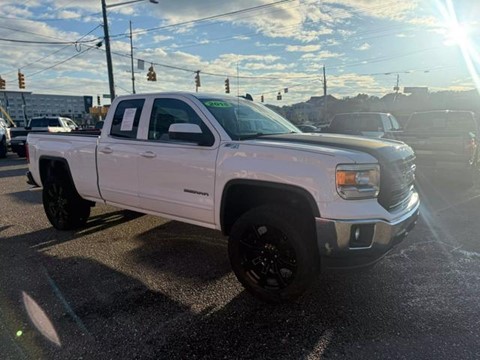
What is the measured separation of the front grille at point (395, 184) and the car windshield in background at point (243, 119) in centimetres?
139

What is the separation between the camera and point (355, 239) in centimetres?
304

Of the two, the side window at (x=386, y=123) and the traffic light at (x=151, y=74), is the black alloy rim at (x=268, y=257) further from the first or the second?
the traffic light at (x=151, y=74)

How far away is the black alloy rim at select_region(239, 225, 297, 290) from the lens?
3322 mm

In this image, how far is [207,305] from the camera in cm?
343

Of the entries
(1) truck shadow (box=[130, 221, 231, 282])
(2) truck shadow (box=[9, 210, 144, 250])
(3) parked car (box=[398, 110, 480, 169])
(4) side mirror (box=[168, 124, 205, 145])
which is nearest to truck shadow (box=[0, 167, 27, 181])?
(2) truck shadow (box=[9, 210, 144, 250])

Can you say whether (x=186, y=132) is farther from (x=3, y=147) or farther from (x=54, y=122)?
(x=3, y=147)

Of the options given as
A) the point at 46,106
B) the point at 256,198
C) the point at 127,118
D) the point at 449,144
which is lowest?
the point at 256,198

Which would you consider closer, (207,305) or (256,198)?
(207,305)

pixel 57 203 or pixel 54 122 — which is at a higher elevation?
pixel 54 122

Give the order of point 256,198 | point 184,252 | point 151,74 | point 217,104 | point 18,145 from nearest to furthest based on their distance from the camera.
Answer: point 256,198 → point 217,104 → point 184,252 → point 18,145 → point 151,74

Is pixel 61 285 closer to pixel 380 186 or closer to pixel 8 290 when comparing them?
pixel 8 290

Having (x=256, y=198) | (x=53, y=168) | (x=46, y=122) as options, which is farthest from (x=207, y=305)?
(x=46, y=122)

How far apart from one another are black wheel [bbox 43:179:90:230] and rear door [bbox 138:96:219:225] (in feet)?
5.54

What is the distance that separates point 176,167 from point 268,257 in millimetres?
1423
